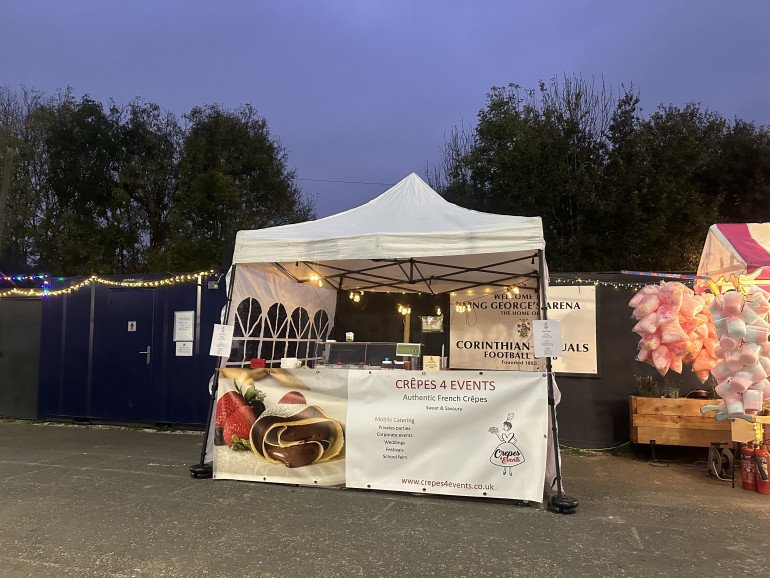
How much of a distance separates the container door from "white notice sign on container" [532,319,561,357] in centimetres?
656

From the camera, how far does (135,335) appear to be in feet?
29.9

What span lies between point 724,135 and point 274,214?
13171 mm

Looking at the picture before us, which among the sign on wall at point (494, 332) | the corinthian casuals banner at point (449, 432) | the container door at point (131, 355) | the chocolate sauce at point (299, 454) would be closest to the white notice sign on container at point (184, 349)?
the container door at point (131, 355)

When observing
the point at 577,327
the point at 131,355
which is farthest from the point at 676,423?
the point at 131,355

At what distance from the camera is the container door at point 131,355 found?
29.6 ft

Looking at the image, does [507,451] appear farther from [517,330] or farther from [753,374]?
[517,330]

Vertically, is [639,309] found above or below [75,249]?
below

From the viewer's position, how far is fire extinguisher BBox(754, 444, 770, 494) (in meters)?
5.44

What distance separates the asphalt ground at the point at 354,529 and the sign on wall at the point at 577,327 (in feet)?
5.56

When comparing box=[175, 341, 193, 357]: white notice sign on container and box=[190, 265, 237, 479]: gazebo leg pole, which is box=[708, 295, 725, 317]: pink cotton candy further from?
box=[175, 341, 193, 357]: white notice sign on container

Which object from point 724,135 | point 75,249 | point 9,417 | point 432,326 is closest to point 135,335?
point 9,417

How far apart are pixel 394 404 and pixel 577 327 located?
142 inches

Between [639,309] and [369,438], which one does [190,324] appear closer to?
[369,438]

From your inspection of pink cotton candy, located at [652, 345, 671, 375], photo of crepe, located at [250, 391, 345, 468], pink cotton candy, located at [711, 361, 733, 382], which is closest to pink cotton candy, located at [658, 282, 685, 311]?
pink cotton candy, located at [652, 345, 671, 375]
